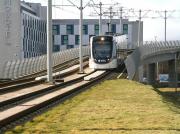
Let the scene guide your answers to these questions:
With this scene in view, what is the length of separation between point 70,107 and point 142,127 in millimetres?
5331

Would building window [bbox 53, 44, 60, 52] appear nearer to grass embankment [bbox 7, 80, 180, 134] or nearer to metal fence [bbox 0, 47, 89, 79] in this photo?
metal fence [bbox 0, 47, 89, 79]

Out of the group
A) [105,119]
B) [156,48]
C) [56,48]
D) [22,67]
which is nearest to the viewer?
[105,119]

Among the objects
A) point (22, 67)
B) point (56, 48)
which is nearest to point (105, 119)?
point (22, 67)

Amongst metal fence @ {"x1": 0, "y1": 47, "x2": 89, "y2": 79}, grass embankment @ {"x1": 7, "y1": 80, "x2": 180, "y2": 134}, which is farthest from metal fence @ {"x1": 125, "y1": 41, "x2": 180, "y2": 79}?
grass embankment @ {"x1": 7, "y1": 80, "x2": 180, "y2": 134}

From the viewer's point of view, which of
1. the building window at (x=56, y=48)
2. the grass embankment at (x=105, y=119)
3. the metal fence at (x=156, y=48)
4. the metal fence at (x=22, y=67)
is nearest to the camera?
the grass embankment at (x=105, y=119)

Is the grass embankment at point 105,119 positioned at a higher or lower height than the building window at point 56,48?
higher

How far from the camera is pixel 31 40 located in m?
114

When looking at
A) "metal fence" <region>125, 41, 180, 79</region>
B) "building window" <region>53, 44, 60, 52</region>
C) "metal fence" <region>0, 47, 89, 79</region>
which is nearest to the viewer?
"metal fence" <region>0, 47, 89, 79</region>

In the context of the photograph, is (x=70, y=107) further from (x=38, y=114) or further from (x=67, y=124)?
(x=67, y=124)

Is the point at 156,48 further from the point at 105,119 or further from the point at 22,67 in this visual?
the point at 105,119

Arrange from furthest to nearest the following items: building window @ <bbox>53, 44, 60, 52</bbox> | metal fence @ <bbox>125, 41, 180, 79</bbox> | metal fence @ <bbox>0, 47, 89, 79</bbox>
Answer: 1. building window @ <bbox>53, 44, 60, 52</bbox>
2. metal fence @ <bbox>125, 41, 180, 79</bbox>
3. metal fence @ <bbox>0, 47, 89, 79</bbox>

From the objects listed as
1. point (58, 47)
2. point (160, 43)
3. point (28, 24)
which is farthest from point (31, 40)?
point (160, 43)

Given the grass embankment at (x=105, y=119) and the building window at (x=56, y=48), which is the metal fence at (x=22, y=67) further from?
the building window at (x=56, y=48)

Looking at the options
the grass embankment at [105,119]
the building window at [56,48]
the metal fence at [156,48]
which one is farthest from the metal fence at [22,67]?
the building window at [56,48]
